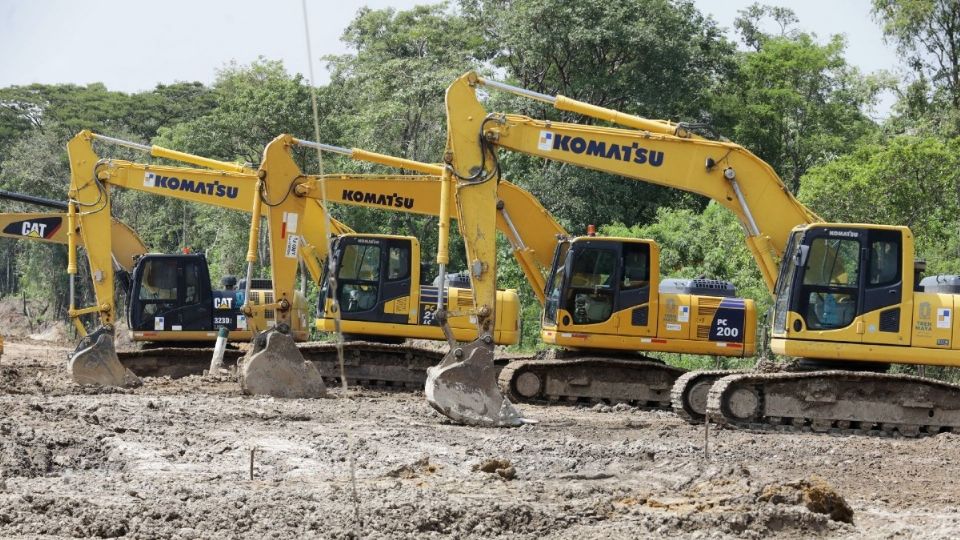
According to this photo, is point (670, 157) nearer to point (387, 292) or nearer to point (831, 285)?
point (831, 285)

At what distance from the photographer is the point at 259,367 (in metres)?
19.5

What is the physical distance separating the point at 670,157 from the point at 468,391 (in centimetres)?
433

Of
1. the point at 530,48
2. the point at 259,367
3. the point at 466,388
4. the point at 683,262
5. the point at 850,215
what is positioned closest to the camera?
the point at 466,388

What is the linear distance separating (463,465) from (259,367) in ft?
23.8

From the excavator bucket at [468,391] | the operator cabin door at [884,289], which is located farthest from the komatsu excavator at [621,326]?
the excavator bucket at [468,391]

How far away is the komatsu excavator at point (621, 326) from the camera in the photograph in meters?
20.2

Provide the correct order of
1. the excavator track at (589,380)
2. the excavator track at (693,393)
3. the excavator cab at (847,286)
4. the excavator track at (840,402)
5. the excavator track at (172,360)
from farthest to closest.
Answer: the excavator track at (172,360) < the excavator track at (589,380) < the excavator track at (693,393) < the excavator track at (840,402) < the excavator cab at (847,286)

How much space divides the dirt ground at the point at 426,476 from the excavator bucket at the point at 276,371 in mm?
676

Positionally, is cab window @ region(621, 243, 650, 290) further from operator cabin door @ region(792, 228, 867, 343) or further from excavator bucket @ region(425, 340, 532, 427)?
excavator bucket @ region(425, 340, 532, 427)

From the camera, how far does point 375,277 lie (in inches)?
903

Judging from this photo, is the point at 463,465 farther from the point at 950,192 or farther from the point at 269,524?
the point at 950,192

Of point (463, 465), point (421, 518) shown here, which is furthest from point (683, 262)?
point (421, 518)

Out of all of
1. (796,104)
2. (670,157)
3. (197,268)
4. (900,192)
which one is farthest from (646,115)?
(670,157)

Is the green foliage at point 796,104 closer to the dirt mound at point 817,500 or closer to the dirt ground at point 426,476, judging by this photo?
the dirt ground at point 426,476
